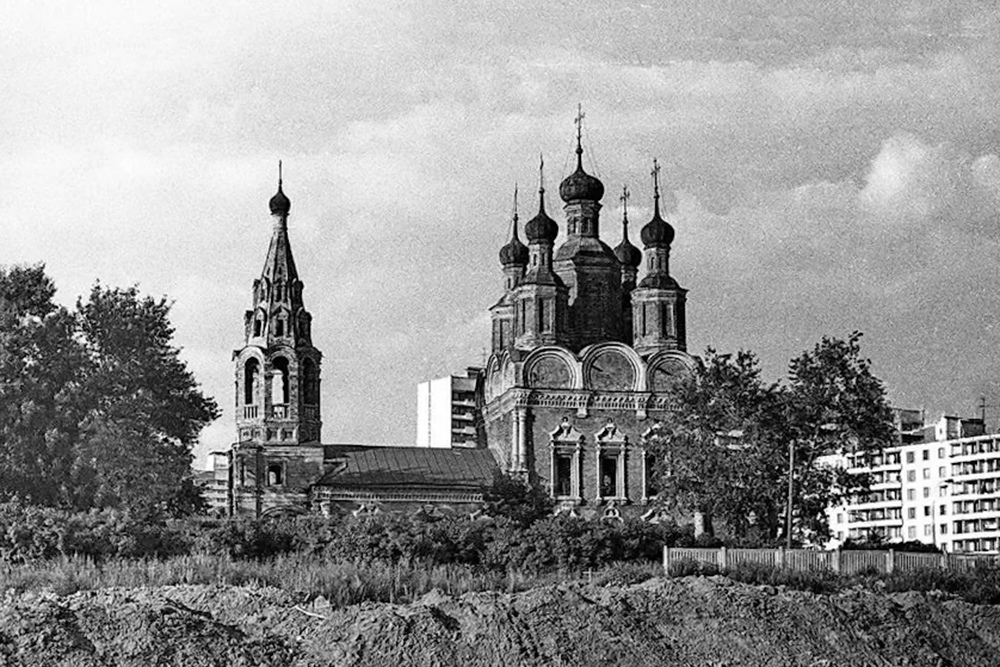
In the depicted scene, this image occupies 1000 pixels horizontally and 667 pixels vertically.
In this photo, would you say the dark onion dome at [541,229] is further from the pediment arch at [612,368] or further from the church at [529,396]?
the pediment arch at [612,368]

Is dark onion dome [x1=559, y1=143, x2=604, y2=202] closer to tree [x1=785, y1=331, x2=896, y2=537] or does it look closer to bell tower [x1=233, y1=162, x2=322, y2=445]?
bell tower [x1=233, y1=162, x2=322, y2=445]

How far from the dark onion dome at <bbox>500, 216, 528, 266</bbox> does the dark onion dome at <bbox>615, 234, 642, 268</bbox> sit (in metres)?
3.74

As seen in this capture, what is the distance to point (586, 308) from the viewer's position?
199 feet

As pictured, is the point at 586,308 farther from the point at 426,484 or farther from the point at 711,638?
the point at 711,638

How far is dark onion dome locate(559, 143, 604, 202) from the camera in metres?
59.9

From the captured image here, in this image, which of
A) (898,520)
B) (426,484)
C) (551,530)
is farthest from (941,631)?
(898,520)

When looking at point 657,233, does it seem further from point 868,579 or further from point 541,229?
point 868,579

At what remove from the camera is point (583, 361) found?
56.6 metres

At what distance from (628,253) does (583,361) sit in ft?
28.6

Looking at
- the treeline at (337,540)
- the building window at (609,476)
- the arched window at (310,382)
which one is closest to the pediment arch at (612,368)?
the building window at (609,476)

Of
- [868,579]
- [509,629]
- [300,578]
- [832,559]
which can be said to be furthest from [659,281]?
[509,629]

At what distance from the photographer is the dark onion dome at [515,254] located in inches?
2453

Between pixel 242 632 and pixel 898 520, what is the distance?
60.3 m

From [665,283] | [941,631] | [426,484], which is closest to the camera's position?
[941,631]
